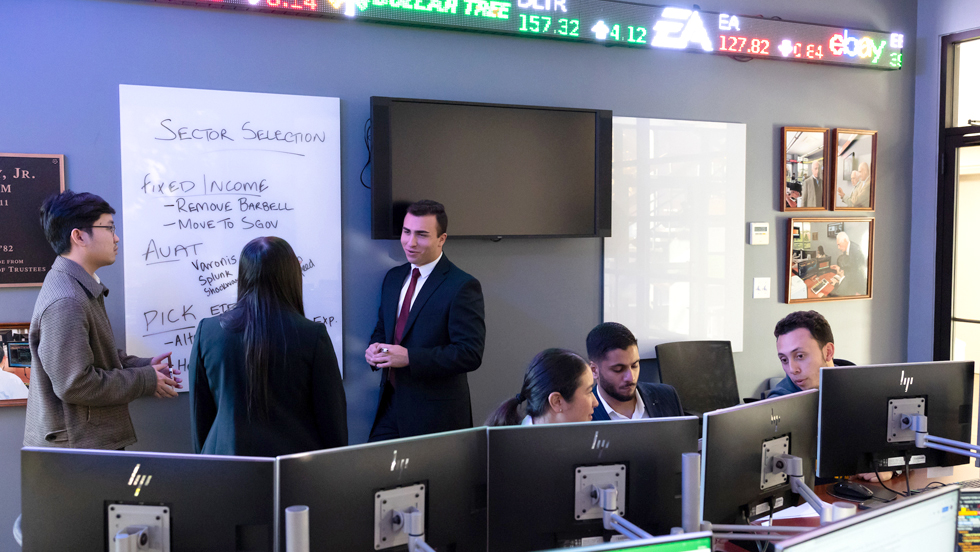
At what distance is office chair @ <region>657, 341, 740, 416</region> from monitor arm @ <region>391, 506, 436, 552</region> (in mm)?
2405

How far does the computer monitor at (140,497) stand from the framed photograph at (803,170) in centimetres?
349

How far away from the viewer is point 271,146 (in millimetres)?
3006

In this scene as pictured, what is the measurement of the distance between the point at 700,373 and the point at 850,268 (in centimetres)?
126

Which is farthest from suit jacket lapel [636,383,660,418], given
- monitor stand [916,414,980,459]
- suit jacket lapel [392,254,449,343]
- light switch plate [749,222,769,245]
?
light switch plate [749,222,769,245]

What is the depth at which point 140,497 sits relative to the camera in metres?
1.35

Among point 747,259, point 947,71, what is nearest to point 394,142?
point 747,259

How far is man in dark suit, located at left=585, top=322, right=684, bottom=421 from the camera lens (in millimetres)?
2479

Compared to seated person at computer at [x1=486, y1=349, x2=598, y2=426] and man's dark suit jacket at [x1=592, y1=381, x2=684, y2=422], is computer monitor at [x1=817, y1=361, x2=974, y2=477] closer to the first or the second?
man's dark suit jacket at [x1=592, y1=381, x2=684, y2=422]

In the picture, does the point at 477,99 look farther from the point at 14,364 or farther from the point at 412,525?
the point at 412,525

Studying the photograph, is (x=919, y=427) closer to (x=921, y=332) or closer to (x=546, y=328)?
(x=546, y=328)

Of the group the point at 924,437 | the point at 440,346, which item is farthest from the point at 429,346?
the point at 924,437

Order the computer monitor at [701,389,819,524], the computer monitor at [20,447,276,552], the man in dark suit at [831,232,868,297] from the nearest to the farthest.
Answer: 1. the computer monitor at [20,447,276,552]
2. the computer monitor at [701,389,819,524]
3. the man in dark suit at [831,232,868,297]

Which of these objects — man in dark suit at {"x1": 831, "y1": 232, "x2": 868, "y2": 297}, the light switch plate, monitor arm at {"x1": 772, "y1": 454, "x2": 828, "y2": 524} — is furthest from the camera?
man in dark suit at {"x1": 831, "y1": 232, "x2": 868, "y2": 297}

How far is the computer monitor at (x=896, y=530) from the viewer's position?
1.16 metres
